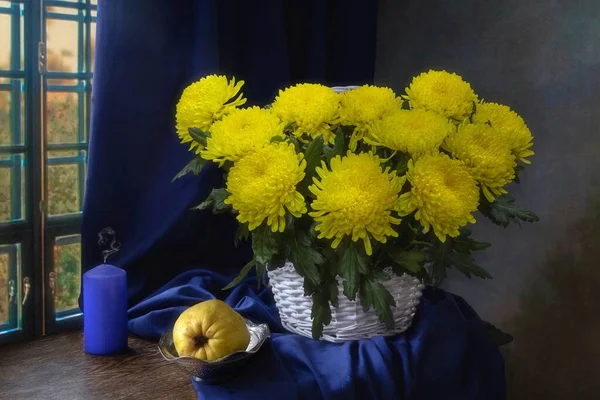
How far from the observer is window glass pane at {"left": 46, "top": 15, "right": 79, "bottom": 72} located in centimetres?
131

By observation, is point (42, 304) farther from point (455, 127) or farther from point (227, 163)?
point (455, 127)

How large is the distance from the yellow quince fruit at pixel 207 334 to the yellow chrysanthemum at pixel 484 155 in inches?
15.2

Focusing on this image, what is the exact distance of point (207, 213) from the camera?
4.81 ft

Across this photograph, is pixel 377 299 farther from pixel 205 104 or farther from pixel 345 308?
pixel 205 104

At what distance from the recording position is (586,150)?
1.56 m

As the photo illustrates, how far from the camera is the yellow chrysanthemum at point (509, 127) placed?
40.6 inches

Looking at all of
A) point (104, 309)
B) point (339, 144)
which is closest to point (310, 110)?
point (339, 144)

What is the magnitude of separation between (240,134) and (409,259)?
287 millimetres

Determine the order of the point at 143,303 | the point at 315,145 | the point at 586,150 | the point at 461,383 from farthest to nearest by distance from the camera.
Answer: the point at 586,150 → the point at 143,303 → the point at 461,383 → the point at 315,145

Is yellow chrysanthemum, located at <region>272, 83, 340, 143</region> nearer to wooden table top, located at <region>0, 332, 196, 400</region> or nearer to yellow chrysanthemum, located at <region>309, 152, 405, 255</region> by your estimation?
yellow chrysanthemum, located at <region>309, 152, 405, 255</region>

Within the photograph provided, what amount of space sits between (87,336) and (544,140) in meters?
1.04

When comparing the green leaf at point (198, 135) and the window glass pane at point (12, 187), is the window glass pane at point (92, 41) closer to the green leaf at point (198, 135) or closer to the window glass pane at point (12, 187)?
the window glass pane at point (12, 187)

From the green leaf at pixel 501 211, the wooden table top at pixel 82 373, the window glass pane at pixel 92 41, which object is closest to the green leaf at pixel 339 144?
the green leaf at pixel 501 211

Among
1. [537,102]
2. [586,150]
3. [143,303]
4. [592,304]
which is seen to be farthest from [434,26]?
[143,303]
